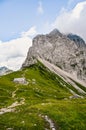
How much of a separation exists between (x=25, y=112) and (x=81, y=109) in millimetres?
14103

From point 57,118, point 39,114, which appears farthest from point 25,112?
point 57,118

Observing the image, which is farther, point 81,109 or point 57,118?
point 81,109

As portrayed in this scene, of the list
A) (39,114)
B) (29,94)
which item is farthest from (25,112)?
(29,94)

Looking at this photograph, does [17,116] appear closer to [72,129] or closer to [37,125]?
[37,125]

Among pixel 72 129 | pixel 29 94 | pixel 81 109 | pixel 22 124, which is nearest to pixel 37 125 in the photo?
pixel 22 124

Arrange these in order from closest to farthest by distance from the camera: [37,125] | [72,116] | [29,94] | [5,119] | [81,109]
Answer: [37,125] < [5,119] < [72,116] < [81,109] < [29,94]

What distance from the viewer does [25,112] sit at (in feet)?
235

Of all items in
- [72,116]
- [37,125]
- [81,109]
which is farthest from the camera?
[81,109]

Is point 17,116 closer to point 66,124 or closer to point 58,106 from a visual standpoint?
point 66,124

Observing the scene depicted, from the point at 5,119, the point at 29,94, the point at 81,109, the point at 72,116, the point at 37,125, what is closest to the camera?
the point at 37,125

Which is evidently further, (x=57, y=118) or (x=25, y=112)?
(x=25, y=112)

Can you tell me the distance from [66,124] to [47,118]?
5.36m

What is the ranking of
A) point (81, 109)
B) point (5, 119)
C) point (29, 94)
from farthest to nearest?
point (29, 94)
point (81, 109)
point (5, 119)

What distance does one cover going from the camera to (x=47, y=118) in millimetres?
66250
